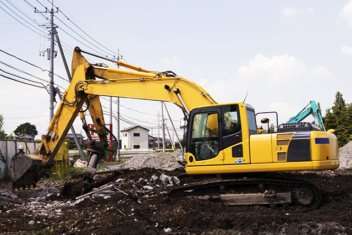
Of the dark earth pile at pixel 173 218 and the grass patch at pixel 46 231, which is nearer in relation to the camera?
the dark earth pile at pixel 173 218

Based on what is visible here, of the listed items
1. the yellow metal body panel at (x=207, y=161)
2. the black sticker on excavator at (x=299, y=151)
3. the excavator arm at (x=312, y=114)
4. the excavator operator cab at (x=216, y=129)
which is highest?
the excavator arm at (x=312, y=114)

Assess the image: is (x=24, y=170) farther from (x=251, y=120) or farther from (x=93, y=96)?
(x=251, y=120)

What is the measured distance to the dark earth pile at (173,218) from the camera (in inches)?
212

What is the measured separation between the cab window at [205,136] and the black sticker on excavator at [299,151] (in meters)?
1.51

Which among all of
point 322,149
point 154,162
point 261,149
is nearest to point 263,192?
point 261,149

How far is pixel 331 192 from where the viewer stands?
8383mm

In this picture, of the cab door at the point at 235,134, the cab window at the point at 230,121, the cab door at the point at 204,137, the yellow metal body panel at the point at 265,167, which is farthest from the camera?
the cab door at the point at 204,137

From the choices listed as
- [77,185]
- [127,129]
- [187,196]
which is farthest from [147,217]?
[127,129]

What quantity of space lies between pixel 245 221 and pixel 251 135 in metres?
1.84

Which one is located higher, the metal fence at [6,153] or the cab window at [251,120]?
the cab window at [251,120]

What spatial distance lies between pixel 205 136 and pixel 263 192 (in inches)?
69.0

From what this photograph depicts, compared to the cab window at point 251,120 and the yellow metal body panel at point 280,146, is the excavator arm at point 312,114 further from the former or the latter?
the yellow metal body panel at point 280,146

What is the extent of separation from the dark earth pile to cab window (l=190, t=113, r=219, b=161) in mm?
1101

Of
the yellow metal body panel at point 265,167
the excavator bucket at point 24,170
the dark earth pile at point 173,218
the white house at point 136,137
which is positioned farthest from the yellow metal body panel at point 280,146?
the white house at point 136,137
